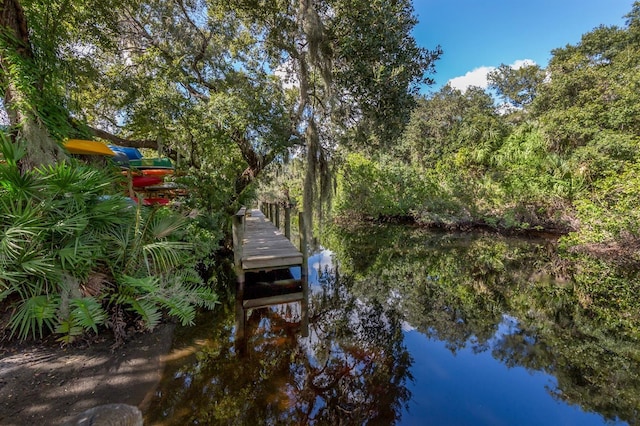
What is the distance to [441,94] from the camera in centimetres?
2259

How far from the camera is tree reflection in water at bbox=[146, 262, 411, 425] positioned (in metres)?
2.71

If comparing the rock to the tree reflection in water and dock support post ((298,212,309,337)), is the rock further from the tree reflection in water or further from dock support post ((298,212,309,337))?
dock support post ((298,212,309,337))

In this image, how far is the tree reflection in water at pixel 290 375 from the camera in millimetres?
2713

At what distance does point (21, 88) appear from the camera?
3221mm

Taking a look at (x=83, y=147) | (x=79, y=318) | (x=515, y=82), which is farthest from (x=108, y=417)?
(x=515, y=82)

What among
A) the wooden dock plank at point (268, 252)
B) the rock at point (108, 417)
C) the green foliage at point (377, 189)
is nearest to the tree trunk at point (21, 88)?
the wooden dock plank at point (268, 252)

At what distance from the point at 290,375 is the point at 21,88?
4.56 metres

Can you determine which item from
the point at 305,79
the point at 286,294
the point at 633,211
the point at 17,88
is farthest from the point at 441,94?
the point at 17,88

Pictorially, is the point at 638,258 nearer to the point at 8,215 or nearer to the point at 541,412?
the point at 541,412

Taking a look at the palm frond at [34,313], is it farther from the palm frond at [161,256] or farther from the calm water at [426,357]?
the calm water at [426,357]

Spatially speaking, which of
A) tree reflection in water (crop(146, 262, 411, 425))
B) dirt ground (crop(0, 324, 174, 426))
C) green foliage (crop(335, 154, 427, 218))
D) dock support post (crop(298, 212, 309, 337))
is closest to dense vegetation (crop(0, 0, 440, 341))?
dirt ground (crop(0, 324, 174, 426))

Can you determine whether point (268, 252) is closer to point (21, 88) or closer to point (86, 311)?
point (86, 311)

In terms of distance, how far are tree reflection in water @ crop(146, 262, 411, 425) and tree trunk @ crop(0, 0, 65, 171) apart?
296 cm

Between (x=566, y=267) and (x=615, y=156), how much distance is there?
18.7ft
